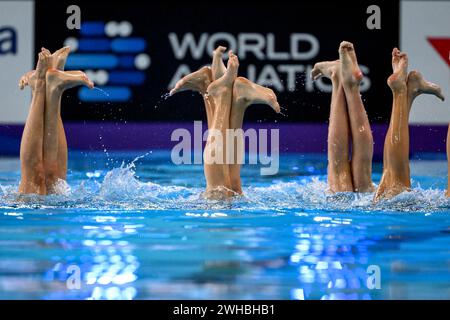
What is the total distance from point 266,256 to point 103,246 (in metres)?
0.67

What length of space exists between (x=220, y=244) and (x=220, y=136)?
52.8 inches

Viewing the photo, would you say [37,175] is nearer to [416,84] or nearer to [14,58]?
[416,84]

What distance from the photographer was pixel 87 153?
9.91 meters

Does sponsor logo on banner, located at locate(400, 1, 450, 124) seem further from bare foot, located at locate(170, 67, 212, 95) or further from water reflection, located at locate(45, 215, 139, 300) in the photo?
water reflection, located at locate(45, 215, 139, 300)

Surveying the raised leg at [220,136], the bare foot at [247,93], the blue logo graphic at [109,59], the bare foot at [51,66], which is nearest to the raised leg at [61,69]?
the bare foot at [51,66]

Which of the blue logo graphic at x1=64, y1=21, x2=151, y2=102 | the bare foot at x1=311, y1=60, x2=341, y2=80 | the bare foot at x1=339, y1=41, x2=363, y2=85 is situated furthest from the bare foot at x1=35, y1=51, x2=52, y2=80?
the blue logo graphic at x1=64, y1=21, x2=151, y2=102

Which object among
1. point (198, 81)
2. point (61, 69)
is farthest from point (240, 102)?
point (61, 69)

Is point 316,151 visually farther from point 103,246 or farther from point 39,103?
point 103,246

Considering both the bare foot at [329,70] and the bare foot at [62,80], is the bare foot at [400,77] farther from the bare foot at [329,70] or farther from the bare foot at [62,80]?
the bare foot at [62,80]

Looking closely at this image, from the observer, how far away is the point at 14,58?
1005 centimetres

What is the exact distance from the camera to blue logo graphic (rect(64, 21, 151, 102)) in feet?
32.9

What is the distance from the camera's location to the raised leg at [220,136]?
4.88 metres

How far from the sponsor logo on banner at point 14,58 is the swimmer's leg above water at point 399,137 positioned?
6.05 meters
